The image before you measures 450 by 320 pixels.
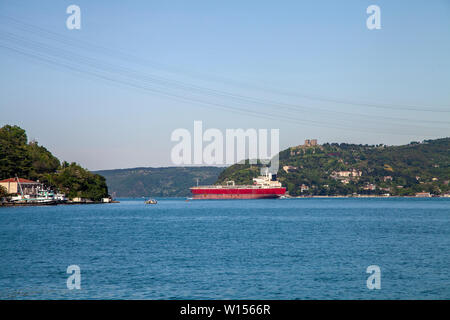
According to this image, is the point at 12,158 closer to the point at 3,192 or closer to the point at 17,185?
the point at 17,185

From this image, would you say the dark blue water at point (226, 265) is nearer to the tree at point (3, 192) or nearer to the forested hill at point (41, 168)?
the tree at point (3, 192)

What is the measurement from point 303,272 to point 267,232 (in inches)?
1045

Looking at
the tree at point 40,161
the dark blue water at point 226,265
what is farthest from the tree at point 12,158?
the dark blue water at point 226,265

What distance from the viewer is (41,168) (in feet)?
522

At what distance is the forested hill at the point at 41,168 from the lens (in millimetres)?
142712

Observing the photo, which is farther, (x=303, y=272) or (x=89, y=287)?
(x=303, y=272)

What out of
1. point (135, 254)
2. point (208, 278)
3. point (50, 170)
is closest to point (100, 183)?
point (50, 170)

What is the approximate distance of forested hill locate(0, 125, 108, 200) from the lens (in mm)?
142712

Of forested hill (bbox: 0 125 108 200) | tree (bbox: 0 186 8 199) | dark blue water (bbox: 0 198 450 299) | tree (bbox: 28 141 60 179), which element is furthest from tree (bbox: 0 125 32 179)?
dark blue water (bbox: 0 198 450 299)

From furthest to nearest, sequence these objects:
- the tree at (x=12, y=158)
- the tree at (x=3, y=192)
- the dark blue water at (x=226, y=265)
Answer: the tree at (x=12, y=158), the tree at (x=3, y=192), the dark blue water at (x=226, y=265)
